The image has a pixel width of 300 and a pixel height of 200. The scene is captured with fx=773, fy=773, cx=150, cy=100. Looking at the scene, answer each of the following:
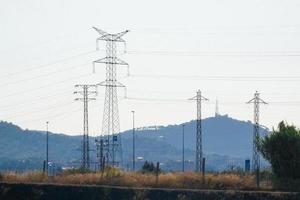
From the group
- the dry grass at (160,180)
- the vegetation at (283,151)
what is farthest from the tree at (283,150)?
the dry grass at (160,180)

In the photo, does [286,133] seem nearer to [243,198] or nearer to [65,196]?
[243,198]

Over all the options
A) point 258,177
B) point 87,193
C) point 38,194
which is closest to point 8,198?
point 38,194

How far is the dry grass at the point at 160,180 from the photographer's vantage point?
40.5 metres

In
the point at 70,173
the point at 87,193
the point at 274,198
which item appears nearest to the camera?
the point at 274,198

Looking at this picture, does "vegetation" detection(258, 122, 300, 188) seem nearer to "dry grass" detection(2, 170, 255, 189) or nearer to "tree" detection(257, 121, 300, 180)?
"tree" detection(257, 121, 300, 180)

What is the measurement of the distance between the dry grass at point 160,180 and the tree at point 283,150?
174 cm

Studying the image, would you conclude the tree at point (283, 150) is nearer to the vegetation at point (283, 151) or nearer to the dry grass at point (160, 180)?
the vegetation at point (283, 151)

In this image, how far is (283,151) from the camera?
4262 centimetres

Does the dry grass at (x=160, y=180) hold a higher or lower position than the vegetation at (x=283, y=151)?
lower

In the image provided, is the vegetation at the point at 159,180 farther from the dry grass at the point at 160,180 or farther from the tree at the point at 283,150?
the tree at the point at 283,150

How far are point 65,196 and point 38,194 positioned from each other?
1.44 meters

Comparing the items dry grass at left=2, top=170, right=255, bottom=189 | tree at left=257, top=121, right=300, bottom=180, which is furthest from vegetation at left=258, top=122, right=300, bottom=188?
dry grass at left=2, top=170, right=255, bottom=189

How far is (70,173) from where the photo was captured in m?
49.8

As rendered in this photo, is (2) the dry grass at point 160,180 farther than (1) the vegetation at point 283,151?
No
